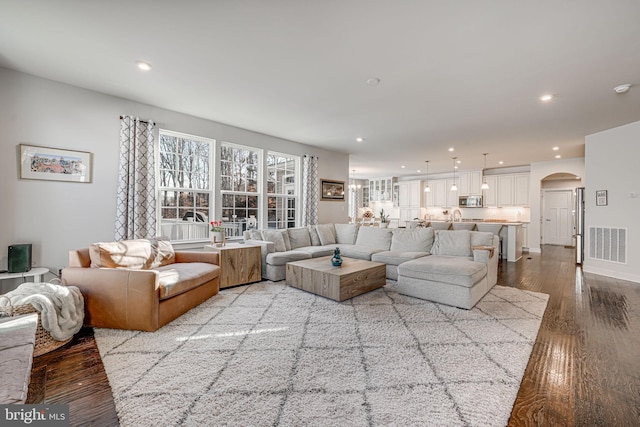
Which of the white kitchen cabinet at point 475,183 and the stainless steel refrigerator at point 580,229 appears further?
the white kitchen cabinet at point 475,183

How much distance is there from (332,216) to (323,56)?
4994 mm

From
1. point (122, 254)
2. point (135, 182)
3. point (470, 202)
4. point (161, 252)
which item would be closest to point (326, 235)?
point (161, 252)

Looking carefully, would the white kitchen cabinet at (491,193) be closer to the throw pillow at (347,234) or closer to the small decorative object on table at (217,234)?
the throw pillow at (347,234)

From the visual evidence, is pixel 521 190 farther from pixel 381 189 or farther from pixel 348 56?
pixel 348 56

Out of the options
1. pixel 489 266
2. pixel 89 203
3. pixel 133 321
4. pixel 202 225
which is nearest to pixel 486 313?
pixel 489 266

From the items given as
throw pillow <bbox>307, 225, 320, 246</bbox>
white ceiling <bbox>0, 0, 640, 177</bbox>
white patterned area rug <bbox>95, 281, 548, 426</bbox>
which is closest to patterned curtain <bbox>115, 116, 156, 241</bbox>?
white ceiling <bbox>0, 0, 640, 177</bbox>

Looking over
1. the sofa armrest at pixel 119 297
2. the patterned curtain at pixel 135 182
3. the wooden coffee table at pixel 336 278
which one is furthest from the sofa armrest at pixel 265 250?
the sofa armrest at pixel 119 297

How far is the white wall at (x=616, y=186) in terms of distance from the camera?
4796 mm

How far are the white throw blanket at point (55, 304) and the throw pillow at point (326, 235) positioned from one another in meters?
4.01

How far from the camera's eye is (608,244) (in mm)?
5180

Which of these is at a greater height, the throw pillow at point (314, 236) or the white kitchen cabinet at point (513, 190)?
the white kitchen cabinet at point (513, 190)

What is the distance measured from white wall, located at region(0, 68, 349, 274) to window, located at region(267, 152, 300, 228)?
8.02 ft

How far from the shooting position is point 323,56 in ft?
9.12

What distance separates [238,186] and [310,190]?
69.1 inches
